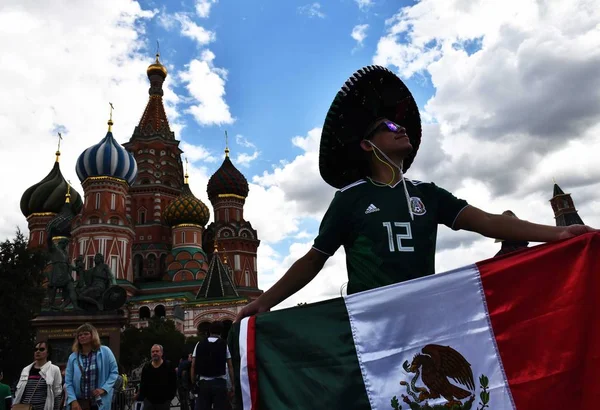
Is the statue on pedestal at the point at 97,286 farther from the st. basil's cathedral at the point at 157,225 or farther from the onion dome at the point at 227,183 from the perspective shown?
the onion dome at the point at 227,183

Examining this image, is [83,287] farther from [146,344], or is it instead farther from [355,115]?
[355,115]

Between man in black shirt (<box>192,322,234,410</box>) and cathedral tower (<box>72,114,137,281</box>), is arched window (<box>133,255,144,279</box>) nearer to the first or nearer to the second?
cathedral tower (<box>72,114,137,281</box>)

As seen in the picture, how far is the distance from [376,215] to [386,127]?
54cm

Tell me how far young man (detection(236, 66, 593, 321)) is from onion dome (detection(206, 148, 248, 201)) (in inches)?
1936

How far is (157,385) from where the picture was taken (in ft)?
21.2

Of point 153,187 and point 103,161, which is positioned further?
point 153,187

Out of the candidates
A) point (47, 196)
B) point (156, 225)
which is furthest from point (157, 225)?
point (47, 196)

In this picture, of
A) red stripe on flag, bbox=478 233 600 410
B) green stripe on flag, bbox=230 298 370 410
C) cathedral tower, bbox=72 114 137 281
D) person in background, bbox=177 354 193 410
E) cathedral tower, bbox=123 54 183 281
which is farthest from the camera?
cathedral tower, bbox=123 54 183 281

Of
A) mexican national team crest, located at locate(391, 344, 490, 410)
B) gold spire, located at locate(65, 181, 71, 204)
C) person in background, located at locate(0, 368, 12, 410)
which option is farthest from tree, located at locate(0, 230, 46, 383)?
mexican national team crest, located at locate(391, 344, 490, 410)

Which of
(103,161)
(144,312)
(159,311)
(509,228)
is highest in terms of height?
(103,161)

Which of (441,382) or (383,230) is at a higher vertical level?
(383,230)

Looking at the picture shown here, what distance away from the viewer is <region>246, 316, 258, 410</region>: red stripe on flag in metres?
2.06

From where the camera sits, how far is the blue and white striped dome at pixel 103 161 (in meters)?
40.5

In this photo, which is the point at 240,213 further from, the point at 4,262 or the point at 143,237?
the point at 4,262
